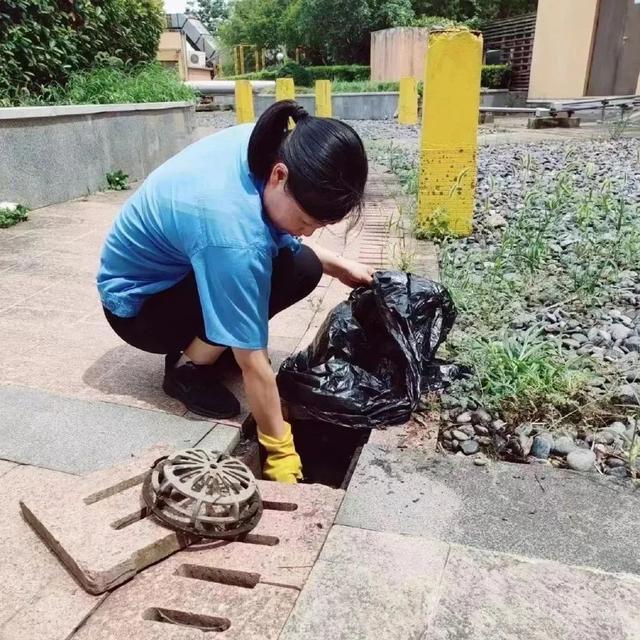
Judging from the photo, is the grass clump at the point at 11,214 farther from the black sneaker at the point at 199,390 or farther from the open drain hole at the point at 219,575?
the open drain hole at the point at 219,575

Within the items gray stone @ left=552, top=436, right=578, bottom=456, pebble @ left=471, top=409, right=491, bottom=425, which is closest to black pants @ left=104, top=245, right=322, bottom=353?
pebble @ left=471, top=409, right=491, bottom=425

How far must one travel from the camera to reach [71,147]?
5852 millimetres

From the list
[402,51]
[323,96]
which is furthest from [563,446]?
[402,51]

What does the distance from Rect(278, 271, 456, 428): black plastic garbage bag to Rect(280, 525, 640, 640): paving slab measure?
0.69m

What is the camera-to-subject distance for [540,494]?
183 cm

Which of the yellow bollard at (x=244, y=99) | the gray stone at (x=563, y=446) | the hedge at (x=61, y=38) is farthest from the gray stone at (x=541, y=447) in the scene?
the yellow bollard at (x=244, y=99)

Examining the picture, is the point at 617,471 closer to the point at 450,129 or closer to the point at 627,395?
the point at 627,395

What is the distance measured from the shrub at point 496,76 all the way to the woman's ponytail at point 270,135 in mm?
21739

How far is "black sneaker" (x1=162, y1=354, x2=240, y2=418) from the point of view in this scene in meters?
2.31

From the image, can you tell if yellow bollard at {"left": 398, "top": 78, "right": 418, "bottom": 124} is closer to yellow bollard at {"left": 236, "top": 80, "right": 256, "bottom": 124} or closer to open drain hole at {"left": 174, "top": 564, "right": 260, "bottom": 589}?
yellow bollard at {"left": 236, "top": 80, "right": 256, "bottom": 124}

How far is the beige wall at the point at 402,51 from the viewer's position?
24.0m

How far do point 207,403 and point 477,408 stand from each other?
99 centimetres

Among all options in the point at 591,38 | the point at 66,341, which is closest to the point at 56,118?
the point at 66,341

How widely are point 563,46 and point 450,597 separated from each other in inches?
666
